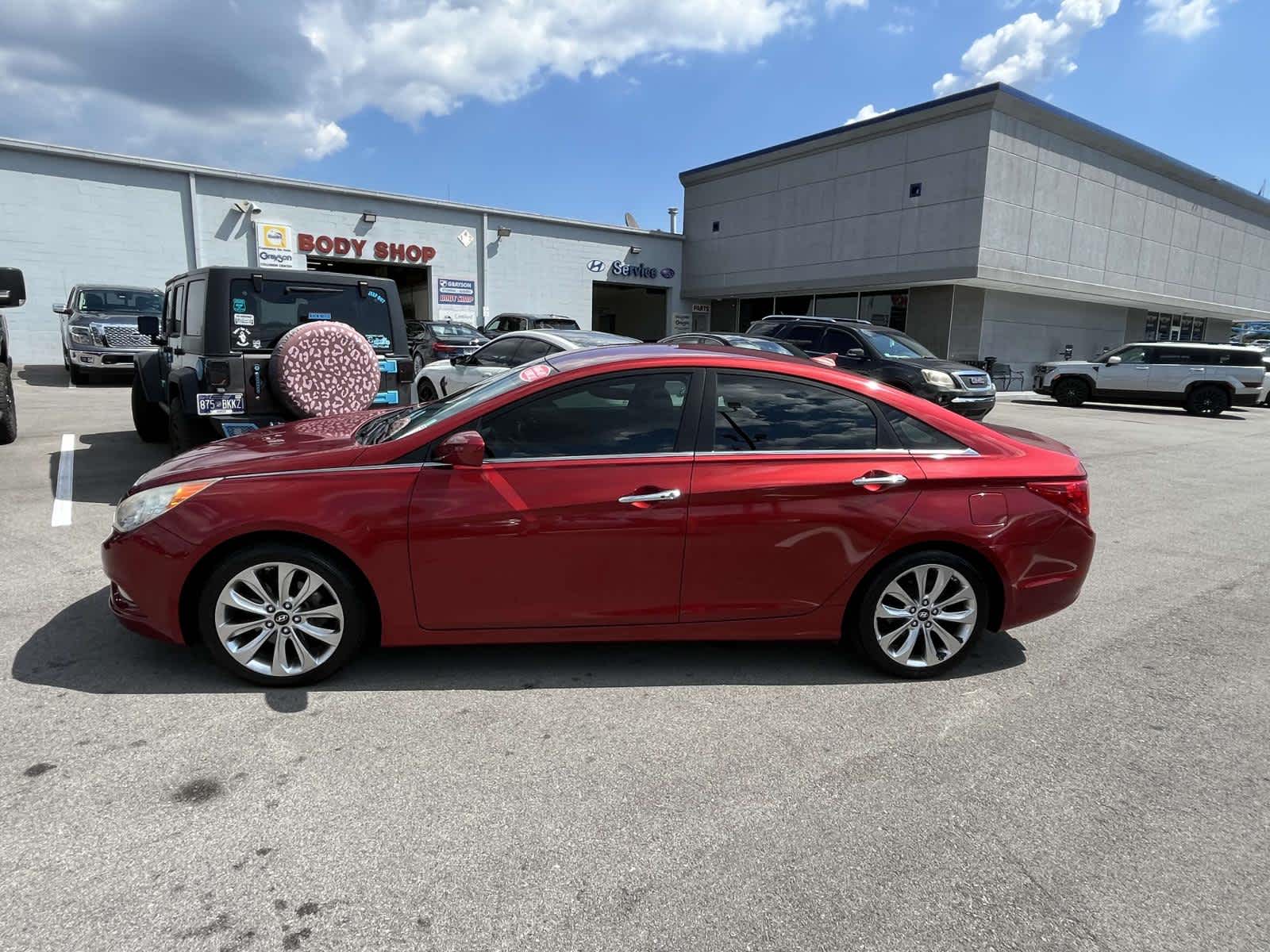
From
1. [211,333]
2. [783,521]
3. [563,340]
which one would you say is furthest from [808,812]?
[563,340]

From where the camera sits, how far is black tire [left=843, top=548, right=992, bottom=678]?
11.9 ft

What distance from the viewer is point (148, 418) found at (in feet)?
28.9

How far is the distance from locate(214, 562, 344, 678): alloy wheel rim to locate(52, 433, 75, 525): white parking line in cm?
353

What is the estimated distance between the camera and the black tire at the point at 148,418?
28.6 feet

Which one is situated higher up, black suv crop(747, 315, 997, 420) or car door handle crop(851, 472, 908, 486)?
black suv crop(747, 315, 997, 420)

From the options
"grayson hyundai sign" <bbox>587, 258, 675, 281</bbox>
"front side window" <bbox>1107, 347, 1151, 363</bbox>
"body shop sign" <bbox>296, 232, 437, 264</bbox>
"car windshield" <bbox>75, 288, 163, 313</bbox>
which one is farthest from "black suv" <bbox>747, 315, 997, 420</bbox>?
"grayson hyundai sign" <bbox>587, 258, 675, 281</bbox>

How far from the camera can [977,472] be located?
11.9ft

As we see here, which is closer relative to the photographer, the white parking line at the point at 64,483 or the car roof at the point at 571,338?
the white parking line at the point at 64,483

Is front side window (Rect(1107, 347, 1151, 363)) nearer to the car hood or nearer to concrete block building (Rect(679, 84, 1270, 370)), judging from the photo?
concrete block building (Rect(679, 84, 1270, 370))

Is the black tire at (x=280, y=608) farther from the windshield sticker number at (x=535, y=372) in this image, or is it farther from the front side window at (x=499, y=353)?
the front side window at (x=499, y=353)

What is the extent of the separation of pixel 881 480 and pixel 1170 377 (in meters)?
20.0

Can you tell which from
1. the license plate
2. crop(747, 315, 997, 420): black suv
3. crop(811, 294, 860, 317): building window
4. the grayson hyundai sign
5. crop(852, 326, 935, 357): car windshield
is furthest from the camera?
the grayson hyundai sign

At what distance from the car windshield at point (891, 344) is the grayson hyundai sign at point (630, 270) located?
706 inches

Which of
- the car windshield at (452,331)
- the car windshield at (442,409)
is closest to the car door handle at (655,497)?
the car windshield at (442,409)
